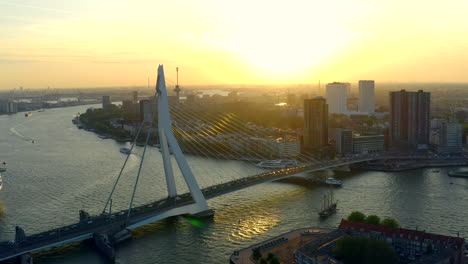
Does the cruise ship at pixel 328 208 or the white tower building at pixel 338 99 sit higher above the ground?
the white tower building at pixel 338 99

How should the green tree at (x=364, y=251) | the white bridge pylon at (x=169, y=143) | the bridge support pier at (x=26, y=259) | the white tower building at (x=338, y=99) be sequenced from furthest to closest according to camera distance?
1. the white tower building at (x=338, y=99)
2. the white bridge pylon at (x=169, y=143)
3. the bridge support pier at (x=26, y=259)
4. the green tree at (x=364, y=251)

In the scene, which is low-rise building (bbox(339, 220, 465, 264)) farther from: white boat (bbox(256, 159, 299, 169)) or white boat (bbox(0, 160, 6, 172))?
white boat (bbox(0, 160, 6, 172))

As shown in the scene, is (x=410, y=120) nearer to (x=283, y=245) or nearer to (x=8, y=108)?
(x=283, y=245)

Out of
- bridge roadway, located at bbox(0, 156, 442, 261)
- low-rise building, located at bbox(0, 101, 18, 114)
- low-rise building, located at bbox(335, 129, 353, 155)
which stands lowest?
bridge roadway, located at bbox(0, 156, 442, 261)

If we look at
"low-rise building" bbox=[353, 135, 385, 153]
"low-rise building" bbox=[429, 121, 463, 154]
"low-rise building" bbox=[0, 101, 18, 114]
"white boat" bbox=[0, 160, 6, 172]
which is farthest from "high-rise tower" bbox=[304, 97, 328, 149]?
"low-rise building" bbox=[0, 101, 18, 114]

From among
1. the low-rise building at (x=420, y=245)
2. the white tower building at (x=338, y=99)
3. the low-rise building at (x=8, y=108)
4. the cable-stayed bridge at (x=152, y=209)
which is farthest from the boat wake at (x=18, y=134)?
the white tower building at (x=338, y=99)

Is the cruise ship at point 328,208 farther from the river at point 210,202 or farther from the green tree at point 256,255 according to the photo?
the green tree at point 256,255

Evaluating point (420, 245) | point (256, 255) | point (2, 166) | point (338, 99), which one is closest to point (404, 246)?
point (420, 245)

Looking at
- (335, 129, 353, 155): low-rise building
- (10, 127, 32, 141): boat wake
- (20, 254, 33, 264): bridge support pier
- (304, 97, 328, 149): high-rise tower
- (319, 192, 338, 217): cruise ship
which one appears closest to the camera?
(20, 254, 33, 264): bridge support pier
